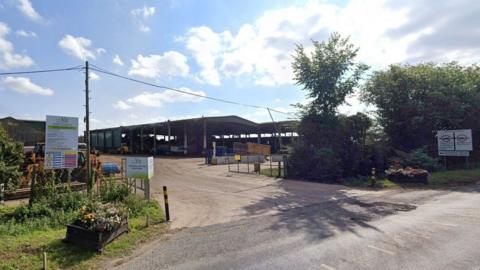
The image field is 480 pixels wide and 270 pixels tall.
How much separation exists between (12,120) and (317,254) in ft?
93.9

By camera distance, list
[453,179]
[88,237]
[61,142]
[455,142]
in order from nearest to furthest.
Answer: [88,237], [61,142], [453,179], [455,142]

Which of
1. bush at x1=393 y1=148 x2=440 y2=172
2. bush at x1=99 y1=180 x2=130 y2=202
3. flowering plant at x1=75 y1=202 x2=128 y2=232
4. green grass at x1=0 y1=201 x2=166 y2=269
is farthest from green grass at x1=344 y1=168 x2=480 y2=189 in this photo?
flowering plant at x1=75 y1=202 x2=128 y2=232

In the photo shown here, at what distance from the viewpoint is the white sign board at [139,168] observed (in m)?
11.8

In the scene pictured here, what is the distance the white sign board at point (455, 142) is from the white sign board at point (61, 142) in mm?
23247

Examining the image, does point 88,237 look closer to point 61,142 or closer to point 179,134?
point 61,142

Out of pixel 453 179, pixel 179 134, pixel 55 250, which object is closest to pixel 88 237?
pixel 55 250

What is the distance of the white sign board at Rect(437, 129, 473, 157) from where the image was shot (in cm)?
2205

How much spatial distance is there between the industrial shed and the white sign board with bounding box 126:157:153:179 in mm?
33522

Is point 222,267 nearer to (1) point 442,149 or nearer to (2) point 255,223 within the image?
(2) point 255,223

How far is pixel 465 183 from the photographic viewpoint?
18.2m

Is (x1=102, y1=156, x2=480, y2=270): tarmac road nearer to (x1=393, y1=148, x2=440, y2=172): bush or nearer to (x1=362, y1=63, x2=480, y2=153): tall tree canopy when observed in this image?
(x1=393, y1=148, x2=440, y2=172): bush

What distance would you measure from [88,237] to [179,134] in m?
57.0

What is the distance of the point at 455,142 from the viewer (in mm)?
22688

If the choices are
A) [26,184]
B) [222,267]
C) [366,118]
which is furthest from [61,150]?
[366,118]
